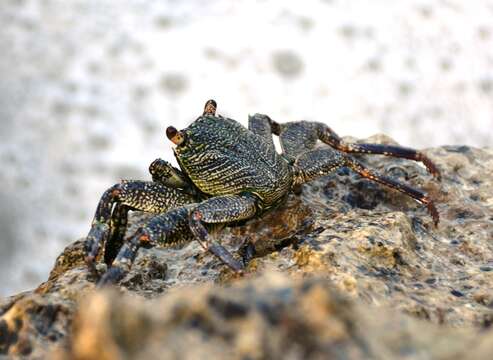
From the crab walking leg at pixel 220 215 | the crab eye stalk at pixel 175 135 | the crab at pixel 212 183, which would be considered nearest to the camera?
the crab walking leg at pixel 220 215

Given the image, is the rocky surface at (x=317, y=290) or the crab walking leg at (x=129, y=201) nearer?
the rocky surface at (x=317, y=290)

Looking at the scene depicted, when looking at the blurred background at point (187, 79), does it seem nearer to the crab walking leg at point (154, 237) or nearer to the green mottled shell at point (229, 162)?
the green mottled shell at point (229, 162)

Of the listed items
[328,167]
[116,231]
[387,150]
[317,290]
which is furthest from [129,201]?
[317,290]

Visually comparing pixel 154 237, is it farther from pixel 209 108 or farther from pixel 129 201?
pixel 209 108

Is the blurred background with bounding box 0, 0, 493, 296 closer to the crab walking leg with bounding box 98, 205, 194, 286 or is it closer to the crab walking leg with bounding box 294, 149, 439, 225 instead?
the crab walking leg with bounding box 294, 149, 439, 225

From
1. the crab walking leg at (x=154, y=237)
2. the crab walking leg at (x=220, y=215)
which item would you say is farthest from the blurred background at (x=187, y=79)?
the crab walking leg at (x=154, y=237)

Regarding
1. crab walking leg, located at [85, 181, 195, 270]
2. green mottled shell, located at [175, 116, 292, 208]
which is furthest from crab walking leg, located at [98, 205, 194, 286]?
green mottled shell, located at [175, 116, 292, 208]

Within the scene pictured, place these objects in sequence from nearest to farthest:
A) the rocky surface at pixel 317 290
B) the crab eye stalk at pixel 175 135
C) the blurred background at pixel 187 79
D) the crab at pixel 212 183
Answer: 1. the rocky surface at pixel 317 290
2. the crab at pixel 212 183
3. the crab eye stalk at pixel 175 135
4. the blurred background at pixel 187 79
